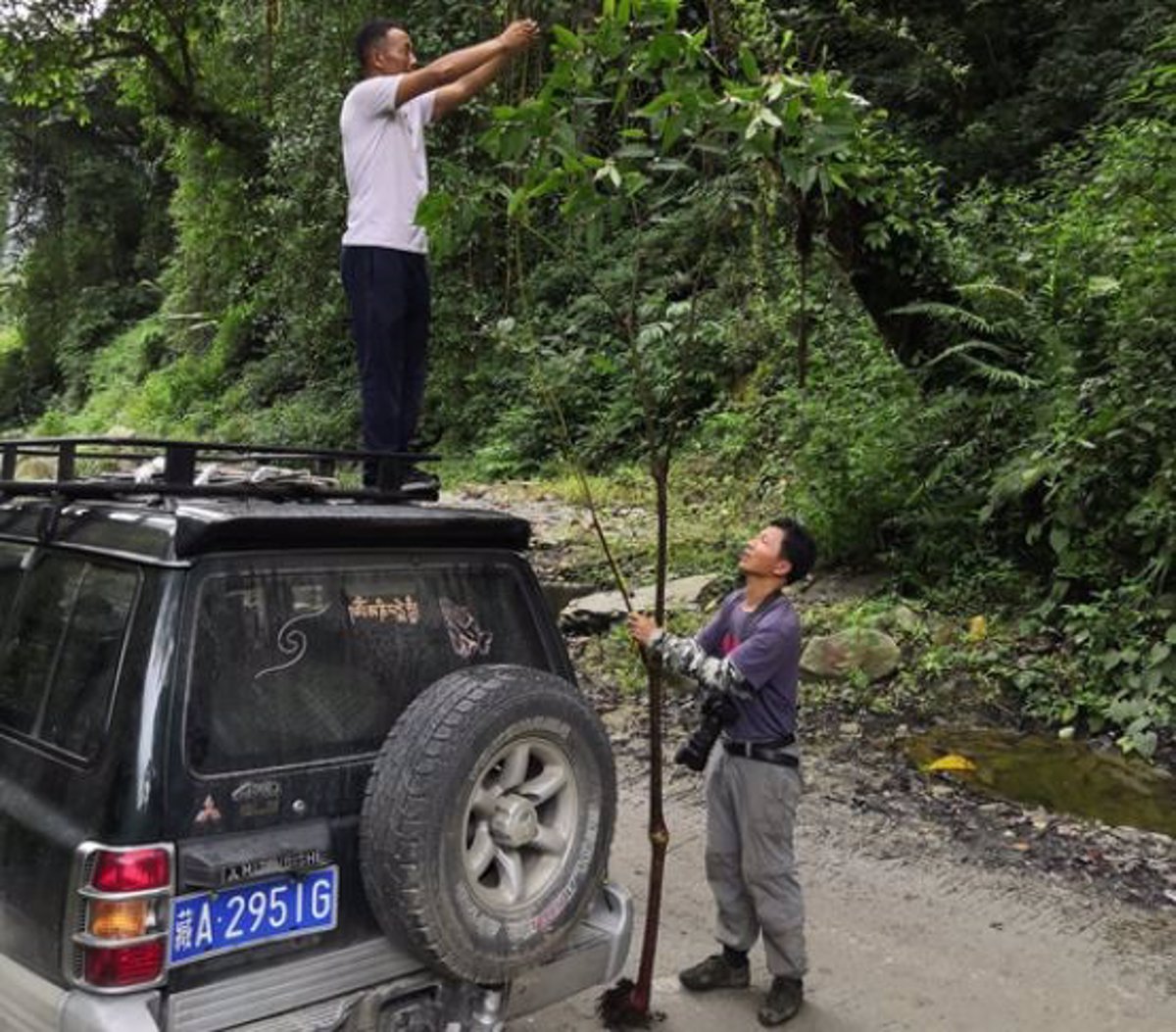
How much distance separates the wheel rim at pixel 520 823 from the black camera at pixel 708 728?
93 centimetres

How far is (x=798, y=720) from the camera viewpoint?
6668mm

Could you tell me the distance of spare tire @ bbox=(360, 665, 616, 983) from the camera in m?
2.72

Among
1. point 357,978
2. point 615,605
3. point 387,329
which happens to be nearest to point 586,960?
point 357,978

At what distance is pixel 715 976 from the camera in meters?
4.09

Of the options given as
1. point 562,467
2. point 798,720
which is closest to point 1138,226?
point 798,720

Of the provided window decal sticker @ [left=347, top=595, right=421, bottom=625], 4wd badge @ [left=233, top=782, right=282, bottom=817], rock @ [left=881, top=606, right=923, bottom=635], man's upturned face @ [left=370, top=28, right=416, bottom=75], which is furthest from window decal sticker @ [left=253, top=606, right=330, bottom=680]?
rock @ [left=881, top=606, right=923, bottom=635]

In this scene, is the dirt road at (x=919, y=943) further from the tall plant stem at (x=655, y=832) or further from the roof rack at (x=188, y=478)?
the roof rack at (x=188, y=478)

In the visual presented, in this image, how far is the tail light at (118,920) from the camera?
7.98ft

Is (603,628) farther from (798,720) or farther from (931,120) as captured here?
(931,120)

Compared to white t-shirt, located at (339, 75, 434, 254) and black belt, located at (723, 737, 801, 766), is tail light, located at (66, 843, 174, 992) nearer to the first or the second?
black belt, located at (723, 737, 801, 766)

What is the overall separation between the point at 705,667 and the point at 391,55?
3.25 meters

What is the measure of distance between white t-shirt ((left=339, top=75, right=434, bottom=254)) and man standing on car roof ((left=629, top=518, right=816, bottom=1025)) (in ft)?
7.59

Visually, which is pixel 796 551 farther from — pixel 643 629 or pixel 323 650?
pixel 323 650

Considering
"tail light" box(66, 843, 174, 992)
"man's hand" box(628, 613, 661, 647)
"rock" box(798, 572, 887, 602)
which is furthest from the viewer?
"rock" box(798, 572, 887, 602)
